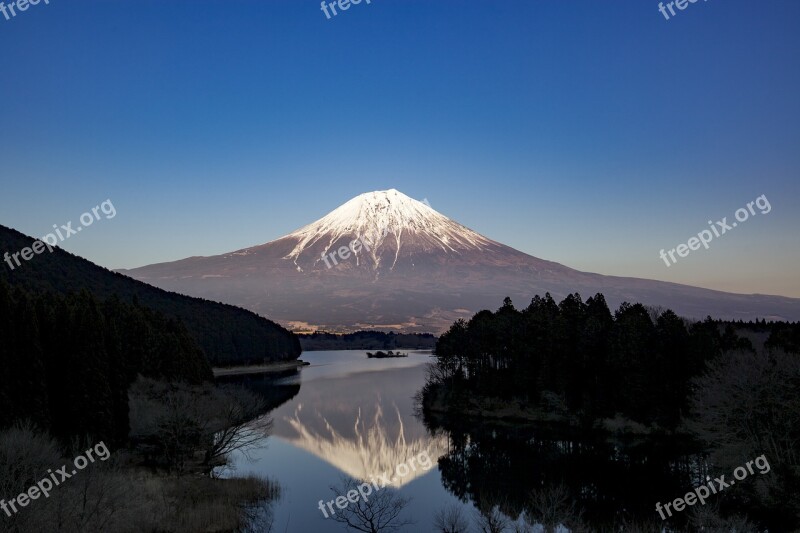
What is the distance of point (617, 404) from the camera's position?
167 feet

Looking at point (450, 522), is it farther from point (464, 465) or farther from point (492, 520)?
point (464, 465)

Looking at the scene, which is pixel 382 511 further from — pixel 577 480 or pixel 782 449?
pixel 782 449

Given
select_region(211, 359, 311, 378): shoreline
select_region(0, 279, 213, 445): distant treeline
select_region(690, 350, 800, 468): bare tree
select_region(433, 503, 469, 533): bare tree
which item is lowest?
select_region(211, 359, 311, 378): shoreline

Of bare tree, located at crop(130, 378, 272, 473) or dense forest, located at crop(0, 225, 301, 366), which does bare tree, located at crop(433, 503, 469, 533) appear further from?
dense forest, located at crop(0, 225, 301, 366)

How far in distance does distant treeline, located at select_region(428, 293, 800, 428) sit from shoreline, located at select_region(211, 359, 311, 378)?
51492 mm

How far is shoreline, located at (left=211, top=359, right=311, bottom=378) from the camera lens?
A: 4167 inches

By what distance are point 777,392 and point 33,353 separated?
35.0 meters

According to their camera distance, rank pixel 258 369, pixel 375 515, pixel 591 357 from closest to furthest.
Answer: pixel 375 515 → pixel 591 357 → pixel 258 369

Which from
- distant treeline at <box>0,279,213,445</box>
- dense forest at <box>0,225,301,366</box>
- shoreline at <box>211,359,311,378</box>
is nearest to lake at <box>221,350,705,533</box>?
distant treeline at <box>0,279,213,445</box>

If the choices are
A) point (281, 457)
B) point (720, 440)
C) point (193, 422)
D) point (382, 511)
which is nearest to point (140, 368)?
point (281, 457)

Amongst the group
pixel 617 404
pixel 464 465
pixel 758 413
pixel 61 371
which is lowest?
pixel 464 465

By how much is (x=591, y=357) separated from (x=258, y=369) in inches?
3092

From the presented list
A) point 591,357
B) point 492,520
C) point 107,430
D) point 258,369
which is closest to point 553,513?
point 492,520

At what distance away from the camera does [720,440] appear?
30797 millimetres
